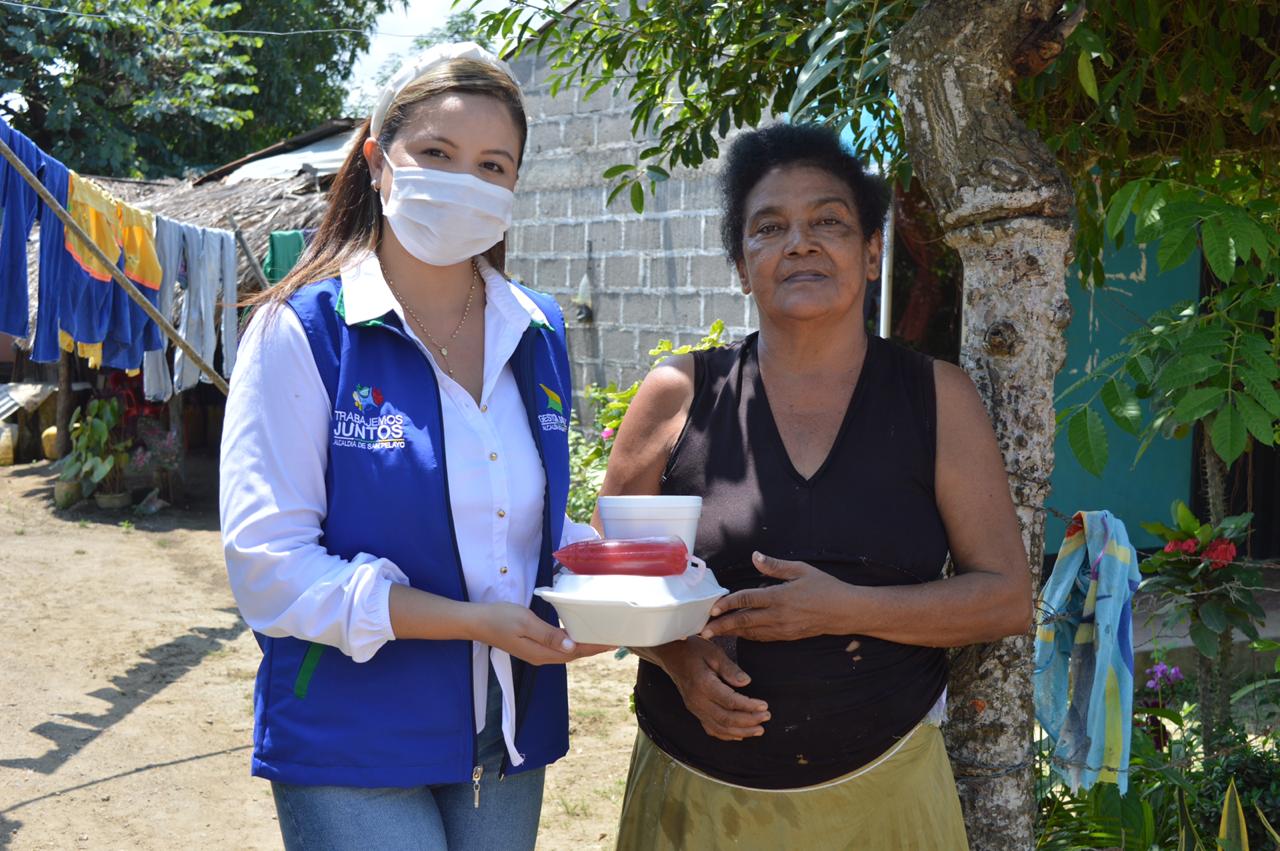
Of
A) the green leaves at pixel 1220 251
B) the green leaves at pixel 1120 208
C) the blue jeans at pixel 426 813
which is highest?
the green leaves at pixel 1120 208

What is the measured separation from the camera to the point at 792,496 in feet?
6.46

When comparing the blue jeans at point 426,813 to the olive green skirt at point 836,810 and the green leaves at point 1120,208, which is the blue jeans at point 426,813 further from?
the green leaves at point 1120,208

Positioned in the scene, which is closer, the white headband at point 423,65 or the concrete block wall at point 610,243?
the white headband at point 423,65

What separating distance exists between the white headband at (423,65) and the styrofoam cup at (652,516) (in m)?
0.70

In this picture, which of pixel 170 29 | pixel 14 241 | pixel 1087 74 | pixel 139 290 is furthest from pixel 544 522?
pixel 170 29

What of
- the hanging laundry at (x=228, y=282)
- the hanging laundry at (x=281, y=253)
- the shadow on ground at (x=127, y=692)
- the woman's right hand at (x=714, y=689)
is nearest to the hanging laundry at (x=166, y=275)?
the hanging laundry at (x=228, y=282)

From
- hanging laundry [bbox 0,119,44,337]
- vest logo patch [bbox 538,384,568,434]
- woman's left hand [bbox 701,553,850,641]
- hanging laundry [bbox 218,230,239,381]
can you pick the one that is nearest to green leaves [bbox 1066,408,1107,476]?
woman's left hand [bbox 701,553,850,641]

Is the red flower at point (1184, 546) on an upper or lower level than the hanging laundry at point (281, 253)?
lower

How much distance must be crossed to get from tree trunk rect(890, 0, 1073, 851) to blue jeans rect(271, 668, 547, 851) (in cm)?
92

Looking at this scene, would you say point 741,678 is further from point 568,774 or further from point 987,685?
point 568,774

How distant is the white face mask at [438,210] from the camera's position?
1854 millimetres

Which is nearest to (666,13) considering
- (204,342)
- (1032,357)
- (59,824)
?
(1032,357)

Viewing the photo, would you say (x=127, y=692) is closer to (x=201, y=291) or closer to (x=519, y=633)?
(x=201, y=291)

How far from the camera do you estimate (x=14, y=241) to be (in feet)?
18.9
